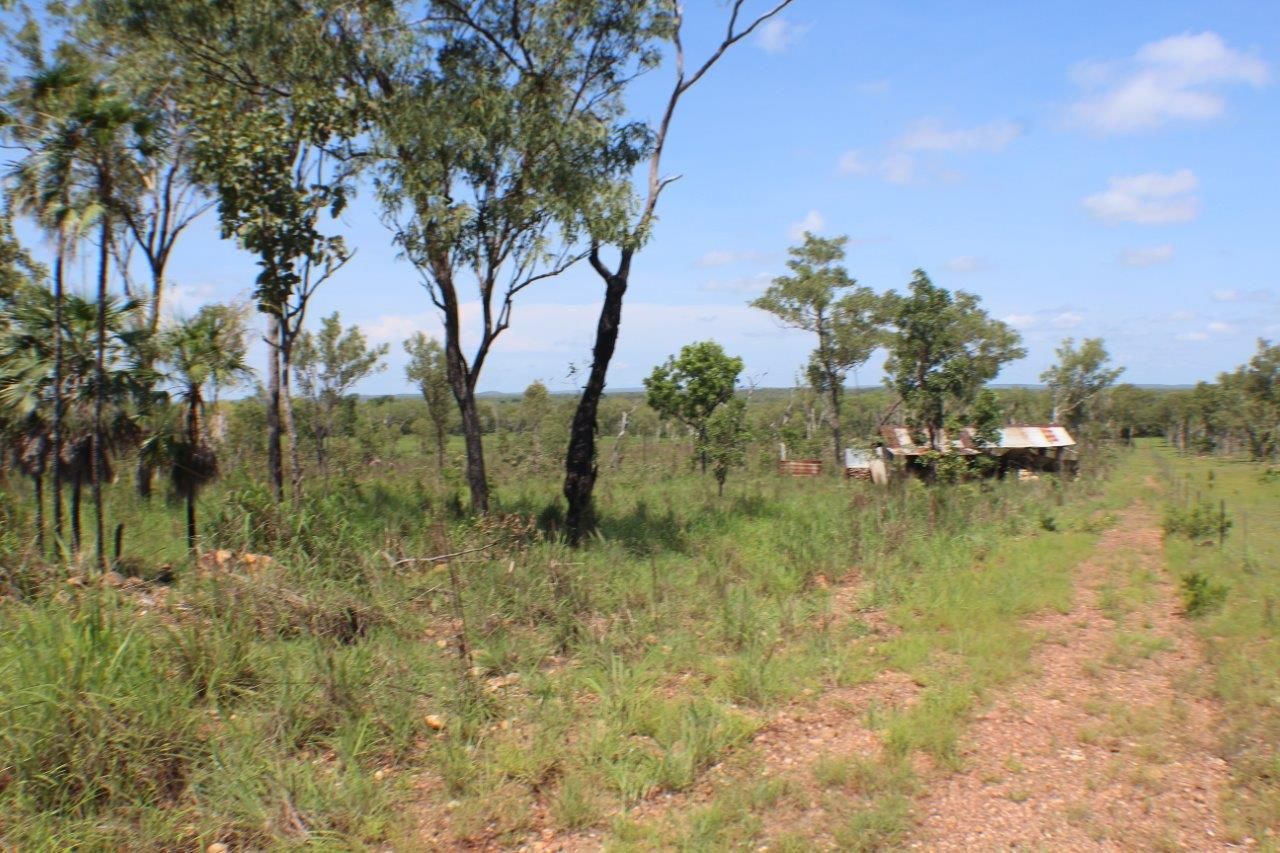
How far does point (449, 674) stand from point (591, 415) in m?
6.77

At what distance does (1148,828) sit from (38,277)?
19.6 m

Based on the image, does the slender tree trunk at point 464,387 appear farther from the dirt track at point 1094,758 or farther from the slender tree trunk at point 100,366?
the dirt track at point 1094,758

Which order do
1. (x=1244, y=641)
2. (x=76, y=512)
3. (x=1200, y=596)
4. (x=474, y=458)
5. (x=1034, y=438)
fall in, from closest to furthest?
(x=1244, y=641) → (x=1200, y=596) → (x=76, y=512) → (x=474, y=458) → (x=1034, y=438)

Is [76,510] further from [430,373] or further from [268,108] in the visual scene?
[430,373]

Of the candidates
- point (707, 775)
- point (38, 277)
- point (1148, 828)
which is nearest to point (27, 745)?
point (707, 775)

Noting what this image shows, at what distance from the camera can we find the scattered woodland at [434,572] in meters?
4.93

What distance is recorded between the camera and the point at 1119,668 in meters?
7.51

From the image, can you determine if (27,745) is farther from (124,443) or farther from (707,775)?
(124,443)

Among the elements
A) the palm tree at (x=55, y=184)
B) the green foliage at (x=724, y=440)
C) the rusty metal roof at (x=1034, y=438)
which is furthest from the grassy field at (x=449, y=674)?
the rusty metal roof at (x=1034, y=438)

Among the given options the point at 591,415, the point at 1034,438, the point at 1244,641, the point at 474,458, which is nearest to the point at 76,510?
the point at 474,458

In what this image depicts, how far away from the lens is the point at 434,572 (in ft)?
29.9

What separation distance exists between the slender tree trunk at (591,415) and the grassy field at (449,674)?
96cm

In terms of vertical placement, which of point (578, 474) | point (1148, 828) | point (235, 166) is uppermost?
point (235, 166)

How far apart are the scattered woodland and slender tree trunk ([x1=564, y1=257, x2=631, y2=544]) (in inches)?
2.4
